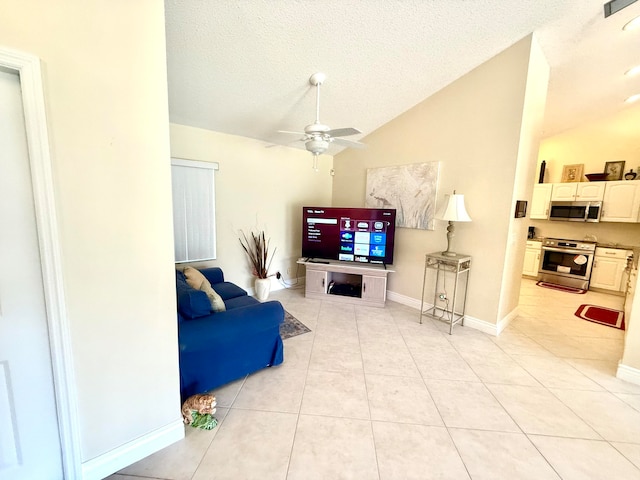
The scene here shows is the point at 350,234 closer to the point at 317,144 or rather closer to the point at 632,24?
the point at 317,144

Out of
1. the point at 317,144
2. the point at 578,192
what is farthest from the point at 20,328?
the point at 578,192

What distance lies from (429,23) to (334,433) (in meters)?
3.27

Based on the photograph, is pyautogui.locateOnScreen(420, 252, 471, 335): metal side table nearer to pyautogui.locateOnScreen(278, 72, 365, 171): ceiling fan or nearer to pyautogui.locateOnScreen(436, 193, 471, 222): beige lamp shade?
pyautogui.locateOnScreen(436, 193, 471, 222): beige lamp shade

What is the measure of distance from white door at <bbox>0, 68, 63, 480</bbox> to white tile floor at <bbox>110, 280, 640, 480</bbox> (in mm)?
421

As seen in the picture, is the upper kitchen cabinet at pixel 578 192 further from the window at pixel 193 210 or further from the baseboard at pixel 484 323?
the window at pixel 193 210

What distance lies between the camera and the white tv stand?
3.75 m

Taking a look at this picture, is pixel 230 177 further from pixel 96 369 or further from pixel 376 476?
pixel 376 476

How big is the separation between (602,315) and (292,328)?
14.1 ft

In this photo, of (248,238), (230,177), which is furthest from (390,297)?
(230,177)

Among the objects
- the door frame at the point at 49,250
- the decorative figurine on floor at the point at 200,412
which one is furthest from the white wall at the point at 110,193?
the decorative figurine on floor at the point at 200,412

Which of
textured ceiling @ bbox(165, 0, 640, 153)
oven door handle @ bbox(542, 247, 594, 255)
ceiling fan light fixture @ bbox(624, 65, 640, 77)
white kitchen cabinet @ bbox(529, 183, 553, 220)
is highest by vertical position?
ceiling fan light fixture @ bbox(624, 65, 640, 77)

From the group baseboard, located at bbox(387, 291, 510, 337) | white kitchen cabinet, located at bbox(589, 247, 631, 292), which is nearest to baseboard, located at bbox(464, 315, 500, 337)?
baseboard, located at bbox(387, 291, 510, 337)

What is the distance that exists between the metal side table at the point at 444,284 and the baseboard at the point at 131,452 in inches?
107

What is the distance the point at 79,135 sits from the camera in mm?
1132
